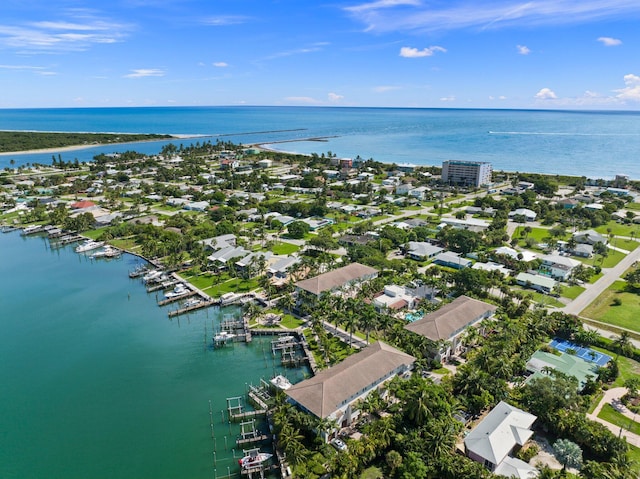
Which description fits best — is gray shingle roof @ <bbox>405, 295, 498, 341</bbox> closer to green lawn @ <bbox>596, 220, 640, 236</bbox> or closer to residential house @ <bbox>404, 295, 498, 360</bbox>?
residential house @ <bbox>404, 295, 498, 360</bbox>

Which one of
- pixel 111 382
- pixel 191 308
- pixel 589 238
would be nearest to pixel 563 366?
pixel 191 308

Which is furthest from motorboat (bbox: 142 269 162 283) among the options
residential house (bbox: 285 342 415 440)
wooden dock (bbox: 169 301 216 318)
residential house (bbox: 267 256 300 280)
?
residential house (bbox: 285 342 415 440)

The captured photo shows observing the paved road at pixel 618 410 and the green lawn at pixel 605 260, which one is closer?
the paved road at pixel 618 410

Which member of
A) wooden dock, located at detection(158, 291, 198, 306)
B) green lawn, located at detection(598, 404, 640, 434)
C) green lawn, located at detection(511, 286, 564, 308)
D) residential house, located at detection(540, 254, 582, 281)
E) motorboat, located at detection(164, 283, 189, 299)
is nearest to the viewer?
green lawn, located at detection(598, 404, 640, 434)

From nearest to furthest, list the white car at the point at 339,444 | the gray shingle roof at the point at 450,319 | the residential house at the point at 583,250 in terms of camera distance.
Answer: the white car at the point at 339,444 < the gray shingle roof at the point at 450,319 < the residential house at the point at 583,250

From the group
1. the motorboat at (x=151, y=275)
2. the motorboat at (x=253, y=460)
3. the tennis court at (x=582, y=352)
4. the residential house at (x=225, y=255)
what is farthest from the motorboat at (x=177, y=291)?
the tennis court at (x=582, y=352)

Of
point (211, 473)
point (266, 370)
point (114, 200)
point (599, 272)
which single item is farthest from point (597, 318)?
point (114, 200)

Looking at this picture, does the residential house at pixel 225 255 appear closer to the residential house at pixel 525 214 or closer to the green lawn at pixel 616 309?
the green lawn at pixel 616 309
